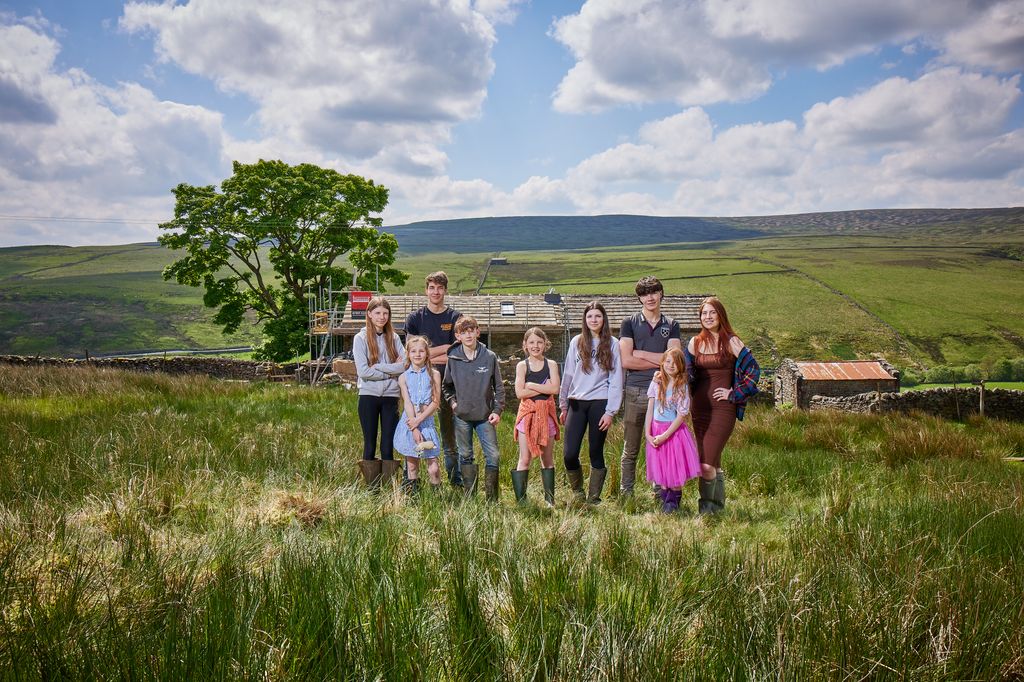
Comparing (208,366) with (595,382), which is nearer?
(595,382)

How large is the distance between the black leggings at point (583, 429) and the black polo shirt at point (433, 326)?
1.36 metres

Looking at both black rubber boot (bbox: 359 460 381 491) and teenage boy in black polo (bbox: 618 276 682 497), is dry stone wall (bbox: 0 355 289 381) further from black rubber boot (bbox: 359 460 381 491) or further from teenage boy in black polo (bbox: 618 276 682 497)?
teenage boy in black polo (bbox: 618 276 682 497)

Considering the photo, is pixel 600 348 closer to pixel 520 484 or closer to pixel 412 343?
pixel 520 484

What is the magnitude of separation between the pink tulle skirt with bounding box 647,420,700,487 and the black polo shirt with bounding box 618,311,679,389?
0.56 metres

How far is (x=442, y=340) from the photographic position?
590 centimetres

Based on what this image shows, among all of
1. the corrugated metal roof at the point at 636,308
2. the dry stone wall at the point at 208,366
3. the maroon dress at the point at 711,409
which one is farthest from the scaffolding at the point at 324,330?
the maroon dress at the point at 711,409

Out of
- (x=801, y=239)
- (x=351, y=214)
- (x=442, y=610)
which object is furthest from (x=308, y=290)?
(x=801, y=239)

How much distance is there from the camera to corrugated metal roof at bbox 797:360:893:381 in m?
26.1

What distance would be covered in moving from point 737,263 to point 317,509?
140 metres

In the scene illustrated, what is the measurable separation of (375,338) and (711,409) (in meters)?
3.03

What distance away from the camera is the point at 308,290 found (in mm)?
32562

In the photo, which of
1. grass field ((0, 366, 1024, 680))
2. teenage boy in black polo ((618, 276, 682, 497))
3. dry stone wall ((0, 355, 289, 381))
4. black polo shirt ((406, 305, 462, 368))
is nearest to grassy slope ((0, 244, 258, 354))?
dry stone wall ((0, 355, 289, 381))

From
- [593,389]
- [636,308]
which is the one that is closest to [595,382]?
[593,389]

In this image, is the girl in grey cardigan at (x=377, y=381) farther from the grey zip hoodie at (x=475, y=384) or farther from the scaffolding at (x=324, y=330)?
the scaffolding at (x=324, y=330)
